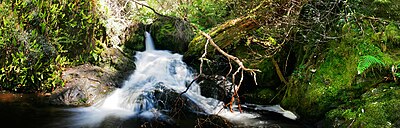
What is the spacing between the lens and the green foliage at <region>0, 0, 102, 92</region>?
23.6 feet

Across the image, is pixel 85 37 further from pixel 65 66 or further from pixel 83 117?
pixel 83 117

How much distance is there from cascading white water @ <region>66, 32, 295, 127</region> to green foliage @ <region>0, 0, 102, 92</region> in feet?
5.23

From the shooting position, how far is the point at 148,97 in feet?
23.9

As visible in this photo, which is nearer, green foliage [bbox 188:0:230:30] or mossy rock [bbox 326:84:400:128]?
mossy rock [bbox 326:84:400:128]

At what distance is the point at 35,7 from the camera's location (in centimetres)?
752

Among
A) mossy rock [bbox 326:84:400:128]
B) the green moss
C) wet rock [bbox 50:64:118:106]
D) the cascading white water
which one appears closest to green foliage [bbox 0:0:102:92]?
wet rock [bbox 50:64:118:106]

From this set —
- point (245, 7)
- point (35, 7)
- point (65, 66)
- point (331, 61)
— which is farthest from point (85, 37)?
point (331, 61)

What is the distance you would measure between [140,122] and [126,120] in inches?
13.2

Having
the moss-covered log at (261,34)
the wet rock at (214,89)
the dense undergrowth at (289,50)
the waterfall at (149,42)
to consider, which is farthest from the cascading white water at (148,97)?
the waterfall at (149,42)

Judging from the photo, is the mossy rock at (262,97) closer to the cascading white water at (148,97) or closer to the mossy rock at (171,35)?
the cascading white water at (148,97)

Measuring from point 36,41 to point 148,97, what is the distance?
3.16 metres

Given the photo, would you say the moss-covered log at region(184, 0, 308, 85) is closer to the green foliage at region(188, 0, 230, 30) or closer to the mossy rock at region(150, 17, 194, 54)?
the green foliage at region(188, 0, 230, 30)

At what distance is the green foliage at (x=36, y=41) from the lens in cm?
718

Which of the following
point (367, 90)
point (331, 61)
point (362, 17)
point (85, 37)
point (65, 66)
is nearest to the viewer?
point (367, 90)
